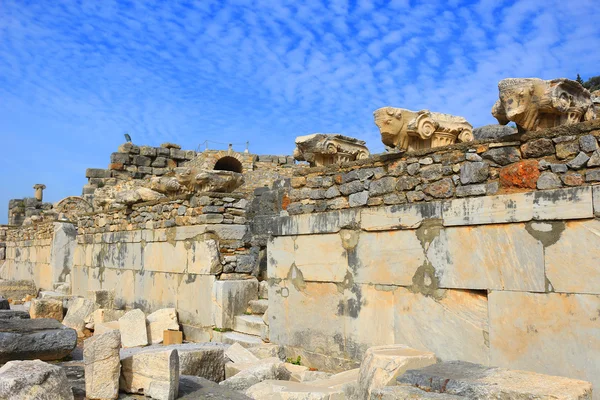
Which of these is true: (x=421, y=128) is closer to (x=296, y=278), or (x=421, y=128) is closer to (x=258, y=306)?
(x=296, y=278)

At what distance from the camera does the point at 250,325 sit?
23.4 feet

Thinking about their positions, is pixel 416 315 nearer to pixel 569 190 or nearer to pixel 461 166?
pixel 461 166

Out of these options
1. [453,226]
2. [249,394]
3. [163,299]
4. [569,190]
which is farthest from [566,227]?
[163,299]

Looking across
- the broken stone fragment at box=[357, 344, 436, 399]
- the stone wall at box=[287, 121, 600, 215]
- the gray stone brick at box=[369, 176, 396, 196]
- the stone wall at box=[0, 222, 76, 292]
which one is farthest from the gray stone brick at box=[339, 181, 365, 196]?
the stone wall at box=[0, 222, 76, 292]

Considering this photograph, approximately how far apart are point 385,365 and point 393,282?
1261mm

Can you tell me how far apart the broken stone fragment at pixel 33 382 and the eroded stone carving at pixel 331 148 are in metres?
3.30

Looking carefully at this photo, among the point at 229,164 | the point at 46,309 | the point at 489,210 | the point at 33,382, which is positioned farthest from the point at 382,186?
the point at 229,164

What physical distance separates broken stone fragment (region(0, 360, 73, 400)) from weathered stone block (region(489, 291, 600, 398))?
3.33 m

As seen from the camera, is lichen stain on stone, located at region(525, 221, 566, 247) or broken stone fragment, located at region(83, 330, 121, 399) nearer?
lichen stain on stone, located at region(525, 221, 566, 247)

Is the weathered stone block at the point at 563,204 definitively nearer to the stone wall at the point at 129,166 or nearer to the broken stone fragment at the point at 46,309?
the broken stone fragment at the point at 46,309

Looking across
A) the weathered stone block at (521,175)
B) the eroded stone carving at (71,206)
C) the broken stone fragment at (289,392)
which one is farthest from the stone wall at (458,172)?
the eroded stone carving at (71,206)

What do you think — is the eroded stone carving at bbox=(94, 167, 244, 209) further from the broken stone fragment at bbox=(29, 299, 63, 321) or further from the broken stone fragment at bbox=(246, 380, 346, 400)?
the broken stone fragment at bbox=(246, 380, 346, 400)

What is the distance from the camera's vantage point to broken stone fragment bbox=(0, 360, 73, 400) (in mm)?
3709

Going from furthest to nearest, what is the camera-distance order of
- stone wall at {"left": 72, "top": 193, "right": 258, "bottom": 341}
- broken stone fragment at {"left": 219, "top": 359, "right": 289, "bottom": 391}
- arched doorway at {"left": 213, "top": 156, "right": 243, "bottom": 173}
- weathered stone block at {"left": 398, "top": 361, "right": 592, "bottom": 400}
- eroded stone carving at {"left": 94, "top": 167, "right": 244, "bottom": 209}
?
1. arched doorway at {"left": 213, "top": 156, "right": 243, "bottom": 173}
2. eroded stone carving at {"left": 94, "top": 167, "right": 244, "bottom": 209}
3. stone wall at {"left": 72, "top": 193, "right": 258, "bottom": 341}
4. broken stone fragment at {"left": 219, "top": 359, "right": 289, "bottom": 391}
5. weathered stone block at {"left": 398, "top": 361, "right": 592, "bottom": 400}
